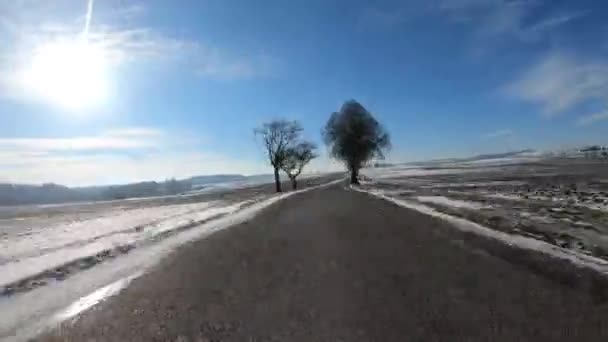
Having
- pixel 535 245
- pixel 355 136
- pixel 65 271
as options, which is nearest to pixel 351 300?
pixel 535 245

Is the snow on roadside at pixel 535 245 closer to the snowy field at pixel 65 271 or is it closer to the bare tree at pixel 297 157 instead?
the snowy field at pixel 65 271

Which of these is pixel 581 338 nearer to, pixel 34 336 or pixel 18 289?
pixel 34 336

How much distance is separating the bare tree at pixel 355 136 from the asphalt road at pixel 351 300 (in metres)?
53.1

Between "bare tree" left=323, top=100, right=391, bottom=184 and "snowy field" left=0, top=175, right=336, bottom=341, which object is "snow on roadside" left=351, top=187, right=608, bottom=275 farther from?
"bare tree" left=323, top=100, right=391, bottom=184

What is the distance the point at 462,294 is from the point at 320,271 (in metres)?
3.15

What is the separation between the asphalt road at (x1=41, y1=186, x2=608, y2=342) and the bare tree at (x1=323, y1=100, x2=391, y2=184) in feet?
174

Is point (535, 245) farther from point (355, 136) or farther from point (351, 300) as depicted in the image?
point (355, 136)

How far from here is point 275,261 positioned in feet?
35.6

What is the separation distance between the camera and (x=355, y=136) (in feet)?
213

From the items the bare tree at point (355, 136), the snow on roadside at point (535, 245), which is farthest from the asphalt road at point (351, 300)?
the bare tree at point (355, 136)

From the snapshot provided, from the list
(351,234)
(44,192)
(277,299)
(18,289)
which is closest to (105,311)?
(277,299)

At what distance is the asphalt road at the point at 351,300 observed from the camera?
5676 mm

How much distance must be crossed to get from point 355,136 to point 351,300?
192 ft

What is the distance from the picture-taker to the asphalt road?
568 centimetres
